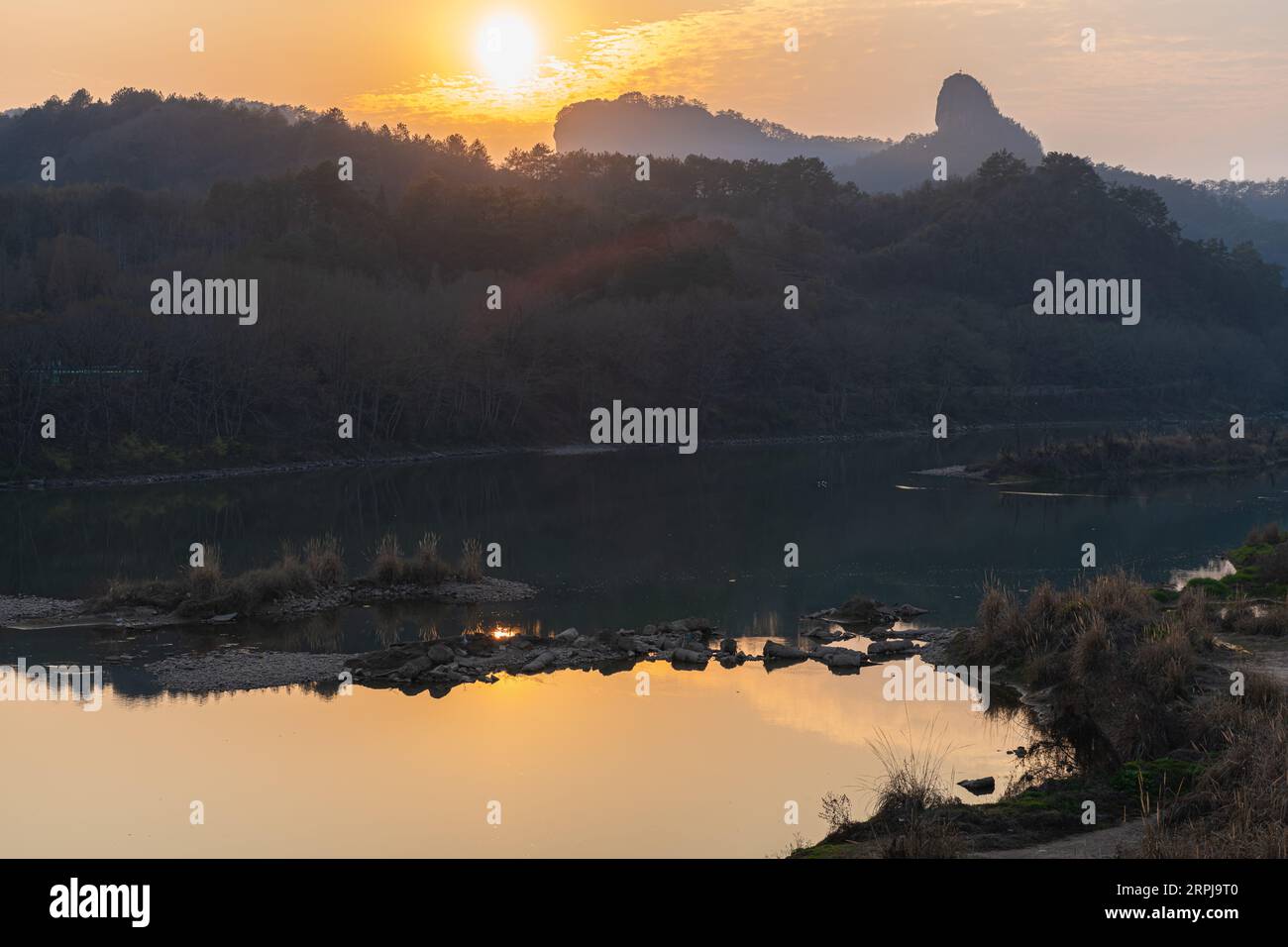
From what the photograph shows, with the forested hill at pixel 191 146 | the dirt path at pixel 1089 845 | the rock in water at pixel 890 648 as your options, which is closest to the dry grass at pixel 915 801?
the dirt path at pixel 1089 845

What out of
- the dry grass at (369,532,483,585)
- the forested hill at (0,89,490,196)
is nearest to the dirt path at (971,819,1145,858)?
the dry grass at (369,532,483,585)

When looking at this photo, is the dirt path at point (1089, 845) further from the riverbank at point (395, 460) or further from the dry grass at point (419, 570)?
the riverbank at point (395, 460)

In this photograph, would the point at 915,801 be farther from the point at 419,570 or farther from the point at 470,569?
the point at 470,569

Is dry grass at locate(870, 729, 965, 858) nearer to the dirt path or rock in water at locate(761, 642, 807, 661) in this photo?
the dirt path
